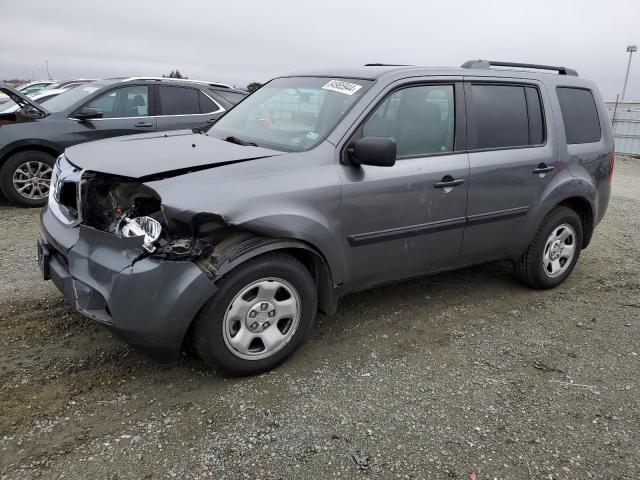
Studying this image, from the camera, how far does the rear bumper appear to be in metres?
2.64

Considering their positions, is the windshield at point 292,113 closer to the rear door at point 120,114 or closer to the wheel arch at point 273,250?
the wheel arch at point 273,250

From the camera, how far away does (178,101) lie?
7.51 m

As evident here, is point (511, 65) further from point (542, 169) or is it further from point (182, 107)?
point (182, 107)

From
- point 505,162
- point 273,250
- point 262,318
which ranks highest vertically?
point 505,162

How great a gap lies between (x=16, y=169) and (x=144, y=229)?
4908 millimetres

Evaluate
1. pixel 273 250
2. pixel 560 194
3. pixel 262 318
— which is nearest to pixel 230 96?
pixel 560 194

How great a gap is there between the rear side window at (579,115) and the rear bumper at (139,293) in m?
3.46

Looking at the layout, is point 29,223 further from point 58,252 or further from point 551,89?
point 551,89

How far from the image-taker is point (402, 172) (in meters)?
3.42

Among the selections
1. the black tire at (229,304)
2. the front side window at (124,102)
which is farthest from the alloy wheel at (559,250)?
the front side window at (124,102)

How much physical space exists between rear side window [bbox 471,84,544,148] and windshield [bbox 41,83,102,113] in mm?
5434

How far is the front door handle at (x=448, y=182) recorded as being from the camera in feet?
11.8

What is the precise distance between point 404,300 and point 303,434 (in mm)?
1926

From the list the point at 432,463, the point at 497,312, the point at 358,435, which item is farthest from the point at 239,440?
the point at 497,312
